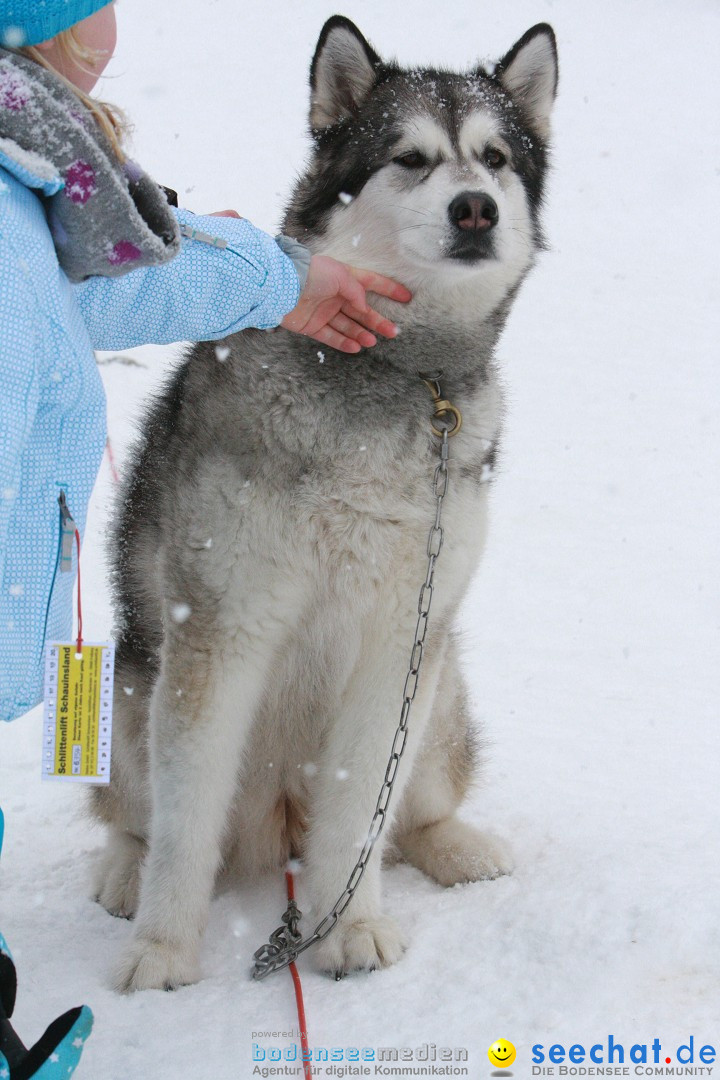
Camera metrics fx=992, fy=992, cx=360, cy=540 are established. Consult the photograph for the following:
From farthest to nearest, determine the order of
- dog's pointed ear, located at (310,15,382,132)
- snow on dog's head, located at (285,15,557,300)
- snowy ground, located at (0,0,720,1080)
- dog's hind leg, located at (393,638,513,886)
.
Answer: dog's hind leg, located at (393,638,513,886) < dog's pointed ear, located at (310,15,382,132) < snow on dog's head, located at (285,15,557,300) < snowy ground, located at (0,0,720,1080)

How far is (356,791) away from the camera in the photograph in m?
2.62

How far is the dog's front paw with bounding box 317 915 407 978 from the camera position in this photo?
8.02 feet

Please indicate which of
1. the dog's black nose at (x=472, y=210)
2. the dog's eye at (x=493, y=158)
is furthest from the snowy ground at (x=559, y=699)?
the dog's black nose at (x=472, y=210)

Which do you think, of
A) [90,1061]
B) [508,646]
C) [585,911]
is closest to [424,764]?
[585,911]

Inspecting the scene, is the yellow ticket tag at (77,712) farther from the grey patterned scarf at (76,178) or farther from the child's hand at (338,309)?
the child's hand at (338,309)

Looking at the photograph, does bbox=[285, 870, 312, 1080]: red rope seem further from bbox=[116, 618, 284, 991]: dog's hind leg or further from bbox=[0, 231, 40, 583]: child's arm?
bbox=[0, 231, 40, 583]: child's arm

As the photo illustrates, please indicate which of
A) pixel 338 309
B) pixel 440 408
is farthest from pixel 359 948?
pixel 338 309

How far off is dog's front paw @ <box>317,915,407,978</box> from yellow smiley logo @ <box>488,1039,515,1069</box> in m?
0.45

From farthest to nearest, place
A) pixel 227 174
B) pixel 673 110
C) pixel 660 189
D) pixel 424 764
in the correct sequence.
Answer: pixel 673 110 < pixel 660 189 < pixel 227 174 < pixel 424 764

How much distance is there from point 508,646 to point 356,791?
2795mm

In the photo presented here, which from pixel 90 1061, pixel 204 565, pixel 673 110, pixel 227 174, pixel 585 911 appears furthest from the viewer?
pixel 673 110

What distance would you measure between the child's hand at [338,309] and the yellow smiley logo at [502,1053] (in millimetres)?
1626

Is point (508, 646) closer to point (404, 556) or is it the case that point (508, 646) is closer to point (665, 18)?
point (404, 556)

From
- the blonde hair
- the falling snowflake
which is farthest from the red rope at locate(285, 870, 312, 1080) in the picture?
the blonde hair
